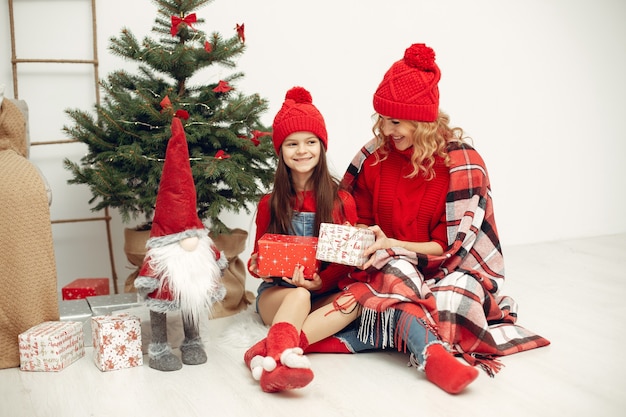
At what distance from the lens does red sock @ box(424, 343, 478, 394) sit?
1.76m

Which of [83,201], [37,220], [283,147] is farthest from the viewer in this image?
[83,201]

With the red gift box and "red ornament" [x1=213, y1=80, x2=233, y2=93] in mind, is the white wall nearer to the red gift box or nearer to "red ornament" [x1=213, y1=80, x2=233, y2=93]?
the red gift box

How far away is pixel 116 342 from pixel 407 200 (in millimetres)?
1056

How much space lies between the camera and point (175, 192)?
6.29 ft

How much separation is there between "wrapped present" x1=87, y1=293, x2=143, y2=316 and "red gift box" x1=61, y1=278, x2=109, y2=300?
186 millimetres

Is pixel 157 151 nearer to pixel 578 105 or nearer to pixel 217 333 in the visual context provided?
pixel 217 333

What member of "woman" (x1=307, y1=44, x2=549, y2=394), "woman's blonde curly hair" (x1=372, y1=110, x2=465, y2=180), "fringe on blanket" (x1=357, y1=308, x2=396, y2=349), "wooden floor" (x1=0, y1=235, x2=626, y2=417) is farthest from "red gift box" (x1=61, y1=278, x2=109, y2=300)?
"woman's blonde curly hair" (x1=372, y1=110, x2=465, y2=180)

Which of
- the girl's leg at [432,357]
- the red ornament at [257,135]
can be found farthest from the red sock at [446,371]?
the red ornament at [257,135]

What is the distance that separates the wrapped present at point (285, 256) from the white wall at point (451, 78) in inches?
41.8

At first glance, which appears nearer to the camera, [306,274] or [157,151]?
[306,274]

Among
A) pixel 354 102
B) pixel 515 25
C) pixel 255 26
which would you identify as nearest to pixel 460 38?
pixel 515 25

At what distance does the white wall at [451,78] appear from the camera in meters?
2.82

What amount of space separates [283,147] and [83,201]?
45.4 inches

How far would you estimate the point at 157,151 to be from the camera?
2395 mm
